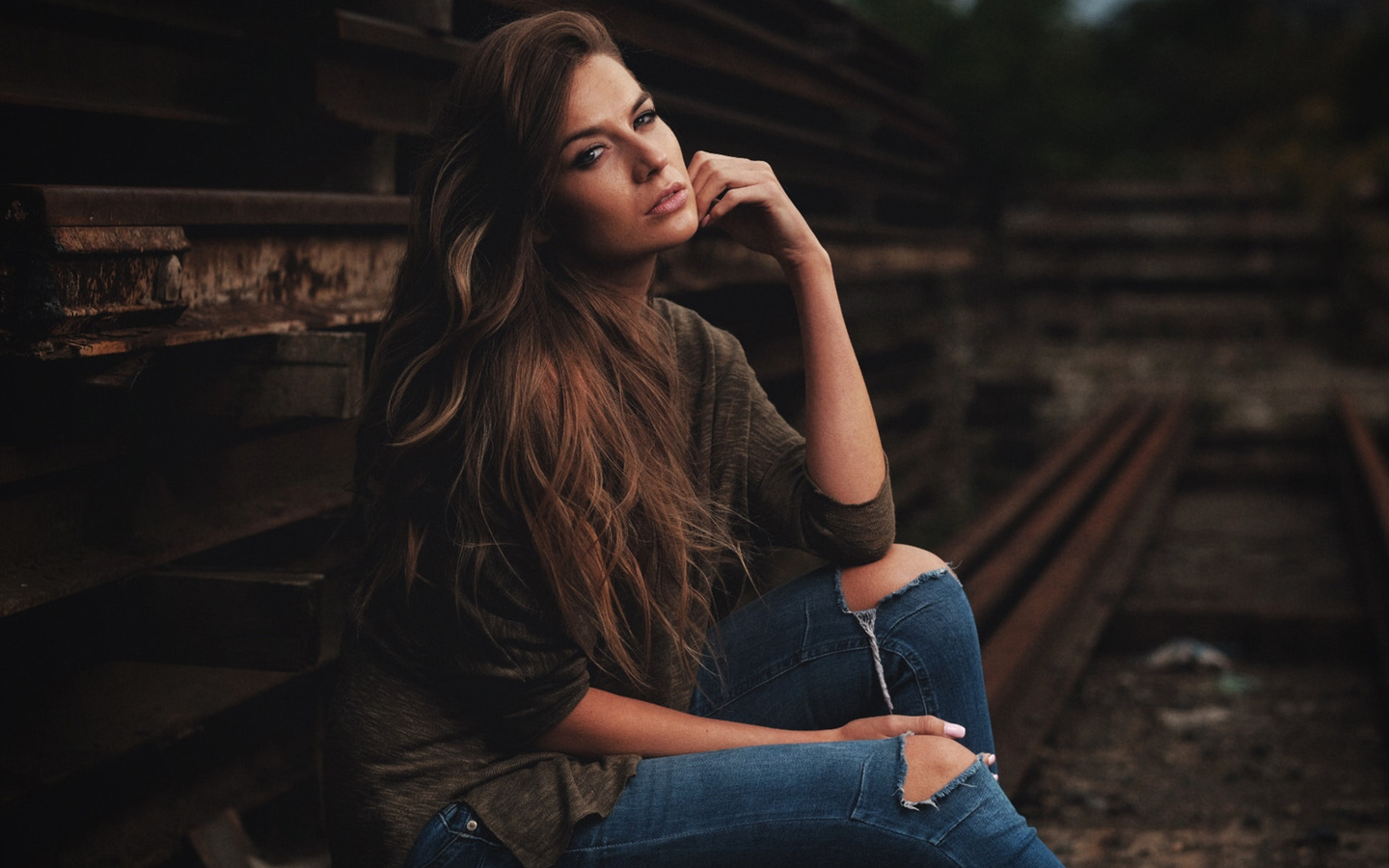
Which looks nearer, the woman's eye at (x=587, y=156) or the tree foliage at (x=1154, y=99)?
the woman's eye at (x=587, y=156)

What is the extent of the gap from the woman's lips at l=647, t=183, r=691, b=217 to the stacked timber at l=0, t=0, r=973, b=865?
59 cm

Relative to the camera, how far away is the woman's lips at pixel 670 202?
192 centimetres

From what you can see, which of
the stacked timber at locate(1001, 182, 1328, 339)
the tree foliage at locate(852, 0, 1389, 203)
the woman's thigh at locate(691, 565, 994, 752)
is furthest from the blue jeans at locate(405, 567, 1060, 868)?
the tree foliage at locate(852, 0, 1389, 203)

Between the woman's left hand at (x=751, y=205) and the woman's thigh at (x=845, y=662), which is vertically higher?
the woman's left hand at (x=751, y=205)

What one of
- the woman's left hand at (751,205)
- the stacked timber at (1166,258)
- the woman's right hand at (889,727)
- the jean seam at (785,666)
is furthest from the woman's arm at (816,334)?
the stacked timber at (1166,258)

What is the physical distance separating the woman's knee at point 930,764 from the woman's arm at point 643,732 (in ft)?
0.46

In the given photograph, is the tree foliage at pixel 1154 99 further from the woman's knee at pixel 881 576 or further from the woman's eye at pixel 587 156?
the woman's eye at pixel 587 156

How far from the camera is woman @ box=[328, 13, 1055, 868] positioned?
1.62m

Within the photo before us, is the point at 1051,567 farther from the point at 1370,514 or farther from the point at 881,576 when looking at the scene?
the point at 881,576

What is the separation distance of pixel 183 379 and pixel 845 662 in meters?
1.29

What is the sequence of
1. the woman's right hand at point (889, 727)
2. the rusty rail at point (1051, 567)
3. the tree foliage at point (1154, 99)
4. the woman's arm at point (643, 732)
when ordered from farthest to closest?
the tree foliage at point (1154, 99) < the rusty rail at point (1051, 567) < the woman's right hand at point (889, 727) < the woman's arm at point (643, 732)

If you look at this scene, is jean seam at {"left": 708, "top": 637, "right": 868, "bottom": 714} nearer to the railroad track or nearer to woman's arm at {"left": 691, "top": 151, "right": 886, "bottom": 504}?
woman's arm at {"left": 691, "top": 151, "right": 886, "bottom": 504}

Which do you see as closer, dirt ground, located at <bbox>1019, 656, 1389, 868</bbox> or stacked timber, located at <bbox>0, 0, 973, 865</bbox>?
stacked timber, located at <bbox>0, 0, 973, 865</bbox>

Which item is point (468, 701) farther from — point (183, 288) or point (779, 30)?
point (779, 30)
